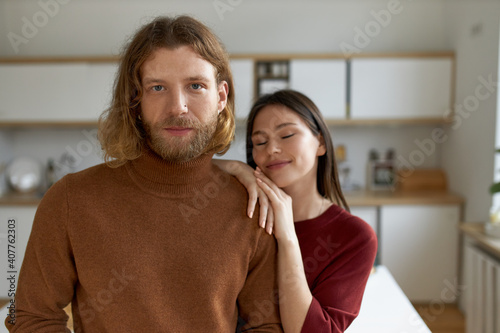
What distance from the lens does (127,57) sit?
3.71 feet

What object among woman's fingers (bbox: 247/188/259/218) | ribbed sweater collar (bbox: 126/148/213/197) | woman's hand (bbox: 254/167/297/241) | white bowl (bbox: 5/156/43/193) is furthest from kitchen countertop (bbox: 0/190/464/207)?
ribbed sweater collar (bbox: 126/148/213/197)

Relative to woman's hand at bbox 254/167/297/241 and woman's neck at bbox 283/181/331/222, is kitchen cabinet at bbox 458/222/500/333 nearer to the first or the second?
woman's neck at bbox 283/181/331/222

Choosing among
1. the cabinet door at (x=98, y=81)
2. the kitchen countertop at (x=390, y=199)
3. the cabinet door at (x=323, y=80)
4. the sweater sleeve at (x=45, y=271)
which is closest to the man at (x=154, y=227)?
the sweater sleeve at (x=45, y=271)

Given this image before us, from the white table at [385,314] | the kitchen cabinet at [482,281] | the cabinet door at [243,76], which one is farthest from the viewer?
the cabinet door at [243,76]

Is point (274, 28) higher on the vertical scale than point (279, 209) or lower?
higher

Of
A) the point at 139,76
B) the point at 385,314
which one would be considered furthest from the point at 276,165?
the point at 385,314

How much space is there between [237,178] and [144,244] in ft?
1.20

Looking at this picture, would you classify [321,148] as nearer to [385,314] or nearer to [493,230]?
[385,314]

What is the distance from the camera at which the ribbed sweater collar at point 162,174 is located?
1.14m

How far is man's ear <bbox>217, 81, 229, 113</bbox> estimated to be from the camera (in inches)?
47.6

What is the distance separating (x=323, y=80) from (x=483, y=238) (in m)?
1.82

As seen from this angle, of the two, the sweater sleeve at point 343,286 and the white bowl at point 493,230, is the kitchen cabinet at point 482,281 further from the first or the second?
the sweater sleeve at point 343,286

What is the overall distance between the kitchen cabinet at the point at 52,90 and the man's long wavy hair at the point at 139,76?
2.68 metres

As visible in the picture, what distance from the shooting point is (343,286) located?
50.4 inches
